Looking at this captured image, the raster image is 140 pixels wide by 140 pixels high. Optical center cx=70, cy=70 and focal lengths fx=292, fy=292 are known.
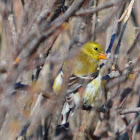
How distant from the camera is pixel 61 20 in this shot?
64.6 inches

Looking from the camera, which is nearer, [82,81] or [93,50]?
[82,81]

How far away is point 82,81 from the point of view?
3615mm

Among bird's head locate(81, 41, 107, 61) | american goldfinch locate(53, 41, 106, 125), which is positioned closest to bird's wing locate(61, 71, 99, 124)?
american goldfinch locate(53, 41, 106, 125)

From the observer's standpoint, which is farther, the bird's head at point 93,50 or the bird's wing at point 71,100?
the bird's head at point 93,50

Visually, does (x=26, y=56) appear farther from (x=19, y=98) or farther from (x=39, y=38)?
(x=19, y=98)

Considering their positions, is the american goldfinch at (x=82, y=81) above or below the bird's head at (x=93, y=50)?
below

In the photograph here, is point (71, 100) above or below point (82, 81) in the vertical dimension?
below

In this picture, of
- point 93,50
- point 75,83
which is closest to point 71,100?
point 75,83

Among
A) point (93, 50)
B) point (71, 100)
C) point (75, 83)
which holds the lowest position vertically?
point (71, 100)

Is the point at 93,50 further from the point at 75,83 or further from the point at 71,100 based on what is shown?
the point at 71,100

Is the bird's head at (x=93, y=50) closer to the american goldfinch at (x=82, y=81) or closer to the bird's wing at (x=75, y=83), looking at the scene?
the american goldfinch at (x=82, y=81)

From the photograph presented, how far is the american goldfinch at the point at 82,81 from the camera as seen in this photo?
3.57m

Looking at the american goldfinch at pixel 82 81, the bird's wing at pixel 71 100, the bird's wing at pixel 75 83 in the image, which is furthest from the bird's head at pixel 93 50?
the bird's wing at pixel 71 100

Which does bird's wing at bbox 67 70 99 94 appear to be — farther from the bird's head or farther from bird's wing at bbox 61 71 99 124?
the bird's head
